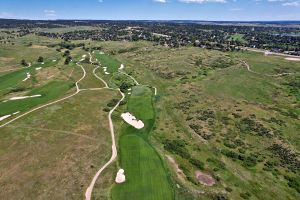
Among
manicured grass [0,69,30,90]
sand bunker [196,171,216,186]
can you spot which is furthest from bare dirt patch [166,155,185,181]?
manicured grass [0,69,30,90]

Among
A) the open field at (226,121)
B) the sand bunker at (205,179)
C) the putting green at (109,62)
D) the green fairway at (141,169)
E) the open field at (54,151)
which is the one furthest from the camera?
the putting green at (109,62)

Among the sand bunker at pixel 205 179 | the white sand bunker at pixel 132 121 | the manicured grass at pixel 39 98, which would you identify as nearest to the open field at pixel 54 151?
the white sand bunker at pixel 132 121

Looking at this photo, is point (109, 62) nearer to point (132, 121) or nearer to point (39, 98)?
point (39, 98)

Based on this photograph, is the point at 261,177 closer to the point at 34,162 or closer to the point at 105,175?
the point at 105,175

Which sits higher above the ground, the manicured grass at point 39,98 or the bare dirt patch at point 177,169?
the manicured grass at point 39,98

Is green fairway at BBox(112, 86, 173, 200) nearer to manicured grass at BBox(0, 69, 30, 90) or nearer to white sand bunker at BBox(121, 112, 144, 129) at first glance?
white sand bunker at BBox(121, 112, 144, 129)

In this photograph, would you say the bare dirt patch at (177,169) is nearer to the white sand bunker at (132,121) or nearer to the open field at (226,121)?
the open field at (226,121)
